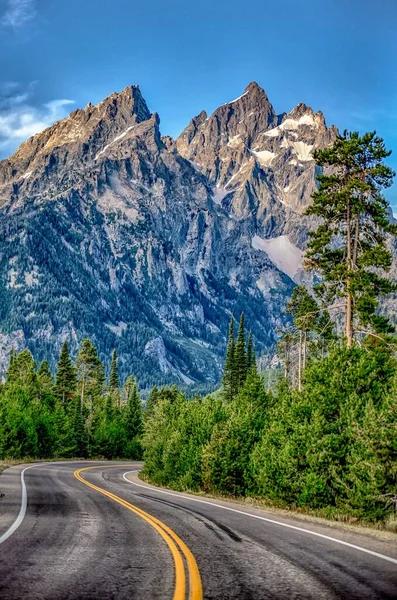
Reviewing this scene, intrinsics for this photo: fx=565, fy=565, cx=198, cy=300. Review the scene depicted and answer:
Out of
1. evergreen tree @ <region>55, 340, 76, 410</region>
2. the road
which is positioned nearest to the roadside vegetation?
the road

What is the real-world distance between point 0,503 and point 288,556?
11519 millimetres

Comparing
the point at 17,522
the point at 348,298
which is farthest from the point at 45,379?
the point at 17,522

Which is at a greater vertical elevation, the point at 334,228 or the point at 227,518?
the point at 334,228

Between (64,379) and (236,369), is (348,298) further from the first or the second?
(64,379)

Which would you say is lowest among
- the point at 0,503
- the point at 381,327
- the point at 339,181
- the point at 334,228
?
the point at 0,503

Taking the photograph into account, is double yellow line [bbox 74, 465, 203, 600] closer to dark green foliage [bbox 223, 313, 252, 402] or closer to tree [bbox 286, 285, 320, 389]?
tree [bbox 286, 285, 320, 389]

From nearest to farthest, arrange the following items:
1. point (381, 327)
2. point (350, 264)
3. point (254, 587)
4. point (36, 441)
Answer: point (254, 587)
point (350, 264)
point (381, 327)
point (36, 441)

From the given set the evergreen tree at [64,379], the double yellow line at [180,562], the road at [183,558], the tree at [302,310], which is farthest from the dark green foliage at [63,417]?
the double yellow line at [180,562]

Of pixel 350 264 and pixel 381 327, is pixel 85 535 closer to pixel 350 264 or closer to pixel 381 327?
pixel 350 264

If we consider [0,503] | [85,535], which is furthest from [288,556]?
[0,503]

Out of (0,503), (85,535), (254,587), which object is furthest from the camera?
(0,503)

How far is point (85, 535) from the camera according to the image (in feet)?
41.4

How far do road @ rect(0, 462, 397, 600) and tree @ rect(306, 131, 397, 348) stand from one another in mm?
15569

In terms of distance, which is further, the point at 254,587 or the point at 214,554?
the point at 214,554
